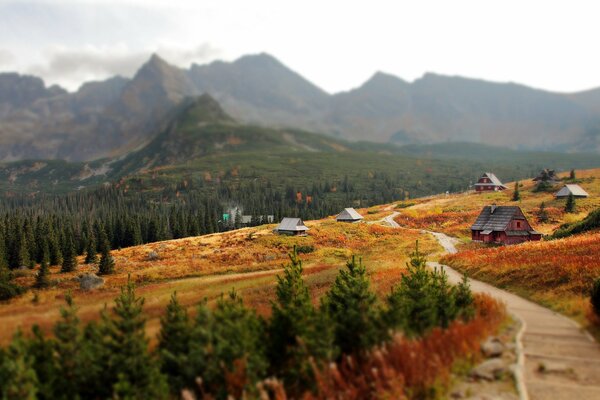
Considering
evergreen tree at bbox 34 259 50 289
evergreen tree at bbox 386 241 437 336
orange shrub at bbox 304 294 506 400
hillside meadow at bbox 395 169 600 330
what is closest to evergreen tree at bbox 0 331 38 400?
orange shrub at bbox 304 294 506 400

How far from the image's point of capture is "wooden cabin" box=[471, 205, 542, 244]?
255 feet

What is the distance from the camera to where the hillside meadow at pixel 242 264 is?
1640 inches

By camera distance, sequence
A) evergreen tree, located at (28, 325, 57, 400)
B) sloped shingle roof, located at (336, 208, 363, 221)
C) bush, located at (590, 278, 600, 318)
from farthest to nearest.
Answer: sloped shingle roof, located at (336, 208, 363, 221) → bush, located at (590, 278, 600, 318) → evergreen tree, located at (28, 325, 57, 400)

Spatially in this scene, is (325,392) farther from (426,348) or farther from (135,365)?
(135,365)

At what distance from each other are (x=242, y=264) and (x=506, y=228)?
47.7m

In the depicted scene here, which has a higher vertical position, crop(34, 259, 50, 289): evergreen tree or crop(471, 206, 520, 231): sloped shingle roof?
crop(471, 206, 520, 231): sloped shingle roof

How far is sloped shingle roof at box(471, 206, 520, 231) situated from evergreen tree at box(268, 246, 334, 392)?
67.8 m

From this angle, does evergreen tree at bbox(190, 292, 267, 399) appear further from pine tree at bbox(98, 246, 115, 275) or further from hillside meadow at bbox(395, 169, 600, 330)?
pine tree at bbox(98, 246, 115, 275)

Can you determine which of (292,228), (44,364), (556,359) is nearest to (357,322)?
(556,359)

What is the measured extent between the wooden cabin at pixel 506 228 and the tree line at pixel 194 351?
65177mm

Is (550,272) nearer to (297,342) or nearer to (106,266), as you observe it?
(297,342)

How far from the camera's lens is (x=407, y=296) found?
23.8 m

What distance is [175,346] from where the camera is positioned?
59.5 ft

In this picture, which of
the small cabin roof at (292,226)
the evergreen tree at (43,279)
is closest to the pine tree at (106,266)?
→ the evergreen tree at (43,279)
